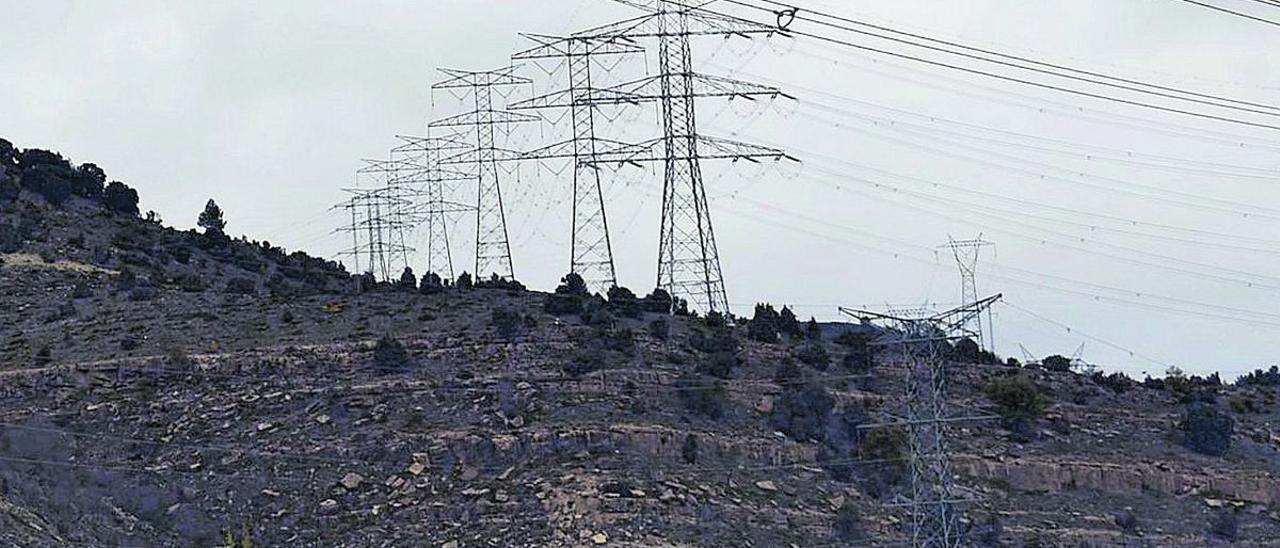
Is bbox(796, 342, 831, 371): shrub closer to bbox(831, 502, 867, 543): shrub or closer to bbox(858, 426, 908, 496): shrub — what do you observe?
bbox(858, 426, 908, 496): shrub

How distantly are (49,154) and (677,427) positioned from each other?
61486 mm

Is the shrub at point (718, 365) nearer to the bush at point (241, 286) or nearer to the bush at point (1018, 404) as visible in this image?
the bush at point (1018, 404)

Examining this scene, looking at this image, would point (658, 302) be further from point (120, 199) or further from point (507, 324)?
point (120, 199)

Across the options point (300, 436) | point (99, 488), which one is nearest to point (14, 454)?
point (99, 488)

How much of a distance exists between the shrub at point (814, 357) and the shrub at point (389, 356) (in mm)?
18552

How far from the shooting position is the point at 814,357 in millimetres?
116750

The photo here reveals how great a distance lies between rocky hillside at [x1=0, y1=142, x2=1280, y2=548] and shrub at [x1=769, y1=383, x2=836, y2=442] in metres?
0.18

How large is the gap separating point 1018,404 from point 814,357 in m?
9.33

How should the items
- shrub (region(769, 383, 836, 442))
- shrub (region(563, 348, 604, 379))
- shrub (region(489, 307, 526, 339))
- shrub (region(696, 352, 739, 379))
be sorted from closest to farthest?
shrub (region(769, 383, 836, 442)) → shrub (region(563, 348, 604, 379)) → shrub (region(696, 352, 739, 379)) → shrub (region(489, 307, 526, 339))

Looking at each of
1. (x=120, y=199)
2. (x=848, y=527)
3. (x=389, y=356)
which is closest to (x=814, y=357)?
(x=389, y=356)

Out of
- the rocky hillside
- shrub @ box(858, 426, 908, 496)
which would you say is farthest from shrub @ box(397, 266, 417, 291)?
shrub @ box(858, 426, 908, 496)

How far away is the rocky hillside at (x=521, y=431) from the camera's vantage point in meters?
95.0

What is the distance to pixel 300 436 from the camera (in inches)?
3994

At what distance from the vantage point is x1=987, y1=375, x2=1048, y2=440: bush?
11300 cm
